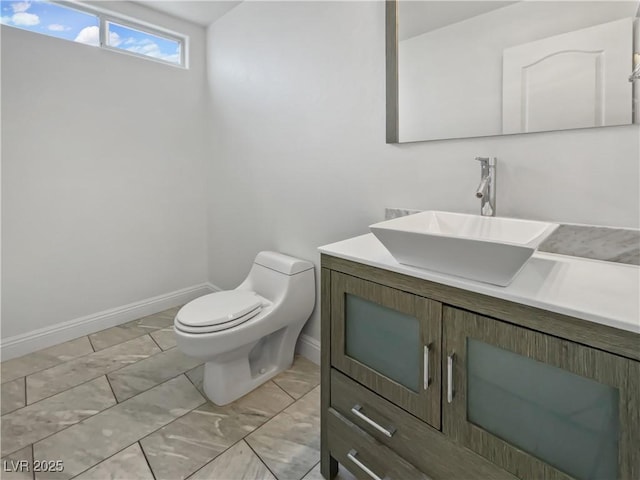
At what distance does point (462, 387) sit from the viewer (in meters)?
0.88

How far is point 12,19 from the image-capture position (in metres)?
2.01

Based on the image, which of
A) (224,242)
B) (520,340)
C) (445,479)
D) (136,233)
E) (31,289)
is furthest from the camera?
(224,242)

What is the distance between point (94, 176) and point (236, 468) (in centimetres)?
212

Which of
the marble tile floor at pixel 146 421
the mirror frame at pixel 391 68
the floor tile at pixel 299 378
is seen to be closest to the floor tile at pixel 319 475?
the marble tile floor at pixel 146 421

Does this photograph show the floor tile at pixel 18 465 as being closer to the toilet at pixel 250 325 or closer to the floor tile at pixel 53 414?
the floor tile at pixel 53 414

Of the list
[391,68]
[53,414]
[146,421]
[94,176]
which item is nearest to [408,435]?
[146,421]

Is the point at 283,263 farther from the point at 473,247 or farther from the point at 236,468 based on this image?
the point at 473,247

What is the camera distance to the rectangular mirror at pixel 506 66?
1.03 metres

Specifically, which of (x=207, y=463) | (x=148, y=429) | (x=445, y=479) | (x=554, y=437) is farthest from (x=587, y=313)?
(x=148, y=429)

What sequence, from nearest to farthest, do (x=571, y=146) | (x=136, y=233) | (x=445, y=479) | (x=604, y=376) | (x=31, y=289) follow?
(x=604, y=376) → (x=445, y=479) → (x=571, y=146) → (x=31, y=289) → (x=136, y=233)

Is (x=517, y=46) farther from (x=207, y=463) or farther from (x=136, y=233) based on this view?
(x=136, y=233)

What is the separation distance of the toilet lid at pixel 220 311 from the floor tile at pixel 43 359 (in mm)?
1054

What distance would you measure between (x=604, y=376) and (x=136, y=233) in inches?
111

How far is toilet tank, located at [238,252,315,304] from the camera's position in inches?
75.5
